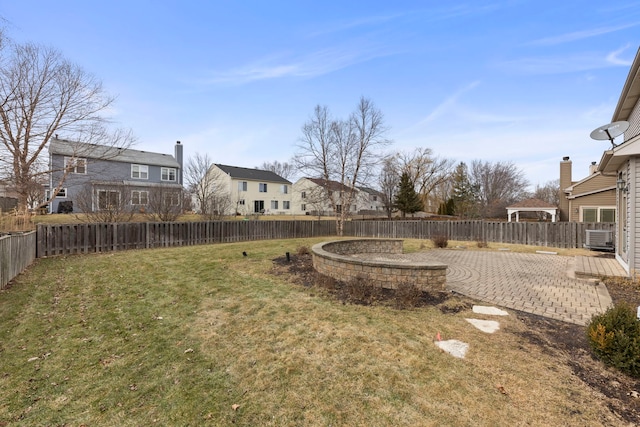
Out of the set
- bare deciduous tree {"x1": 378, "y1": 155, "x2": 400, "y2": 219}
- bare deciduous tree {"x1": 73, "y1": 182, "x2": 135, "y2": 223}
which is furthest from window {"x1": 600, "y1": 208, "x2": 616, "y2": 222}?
bare deciduous tree {"x1": 73, "y1": 182, "x2": 135, "y2": 223}

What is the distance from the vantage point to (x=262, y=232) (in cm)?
1672

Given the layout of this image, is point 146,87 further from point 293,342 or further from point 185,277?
point 293,342

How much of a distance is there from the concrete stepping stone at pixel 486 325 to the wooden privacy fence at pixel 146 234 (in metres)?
12.8

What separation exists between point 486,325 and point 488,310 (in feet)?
2.53

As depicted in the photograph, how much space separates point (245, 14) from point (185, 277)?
1006 cm

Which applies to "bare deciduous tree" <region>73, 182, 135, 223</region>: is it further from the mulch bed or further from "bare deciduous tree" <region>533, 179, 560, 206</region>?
"bare deciduous tree" <region>533, 179, 560, 206</region>

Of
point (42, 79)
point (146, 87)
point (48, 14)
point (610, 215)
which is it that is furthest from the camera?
point (610, 215)

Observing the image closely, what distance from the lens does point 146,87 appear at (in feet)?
40.9

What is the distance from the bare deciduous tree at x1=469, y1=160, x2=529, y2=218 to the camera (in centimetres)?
4075

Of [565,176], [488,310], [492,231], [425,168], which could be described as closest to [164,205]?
[488,310]

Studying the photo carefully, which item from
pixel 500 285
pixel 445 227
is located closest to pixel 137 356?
pixel 500 285

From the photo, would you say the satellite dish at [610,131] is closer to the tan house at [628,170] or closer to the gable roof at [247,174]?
the tan house at [628,170]

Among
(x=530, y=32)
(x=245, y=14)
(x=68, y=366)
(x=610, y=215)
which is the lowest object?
(x=68, y=366)

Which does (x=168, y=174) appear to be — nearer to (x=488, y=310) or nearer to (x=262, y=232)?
(x=262, y=232)
